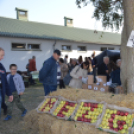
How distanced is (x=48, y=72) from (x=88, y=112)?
149 cm

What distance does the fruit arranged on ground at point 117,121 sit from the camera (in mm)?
2663

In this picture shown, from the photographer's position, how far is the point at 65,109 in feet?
11.3

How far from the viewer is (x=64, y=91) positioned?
3896 mm

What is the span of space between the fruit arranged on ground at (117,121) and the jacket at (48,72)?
172cm

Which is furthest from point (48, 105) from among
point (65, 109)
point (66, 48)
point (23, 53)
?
point (66, 48)

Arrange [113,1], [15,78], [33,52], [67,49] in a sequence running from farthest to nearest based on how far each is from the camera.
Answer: [67,49]
[33,52]
[113,1]
[15,78]

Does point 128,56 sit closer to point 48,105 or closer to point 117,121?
point 117,121

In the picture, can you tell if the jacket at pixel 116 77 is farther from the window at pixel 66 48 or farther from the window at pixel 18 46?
the window at pixel 66 48

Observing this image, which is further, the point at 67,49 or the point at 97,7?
the point at 67,49

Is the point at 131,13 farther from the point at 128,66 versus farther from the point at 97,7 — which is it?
the point at 97,7

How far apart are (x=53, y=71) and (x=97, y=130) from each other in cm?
189

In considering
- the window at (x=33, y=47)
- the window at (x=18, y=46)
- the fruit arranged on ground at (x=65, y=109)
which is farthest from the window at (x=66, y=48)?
the fruit arranged on ground at (x=65, y=109)

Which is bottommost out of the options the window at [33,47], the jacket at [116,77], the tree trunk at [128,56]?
the jacket at [116,77]

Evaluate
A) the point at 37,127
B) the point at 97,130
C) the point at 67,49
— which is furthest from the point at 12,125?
the point at 67,49
